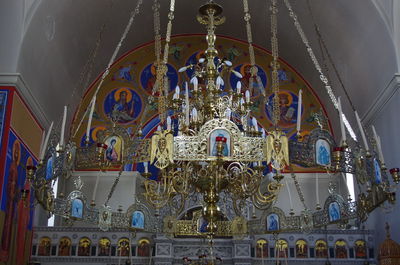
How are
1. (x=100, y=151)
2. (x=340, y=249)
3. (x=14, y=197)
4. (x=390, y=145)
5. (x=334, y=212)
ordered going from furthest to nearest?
1. (x=340, y=249)
2. (x=390, y=145)
3. (x=14, y=197)
4. (x=334, y=212)
5. (x=100, y=151)

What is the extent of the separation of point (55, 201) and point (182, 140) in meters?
1.67

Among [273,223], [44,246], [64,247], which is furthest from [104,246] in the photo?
[273,223]

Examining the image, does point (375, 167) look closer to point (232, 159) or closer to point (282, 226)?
point (232, 159)

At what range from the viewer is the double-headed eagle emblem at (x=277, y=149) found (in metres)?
5.15

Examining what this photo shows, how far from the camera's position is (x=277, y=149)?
17.0 feet

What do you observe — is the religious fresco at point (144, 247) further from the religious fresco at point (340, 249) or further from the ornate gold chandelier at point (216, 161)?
Result: the ornate gold chandelier at point (216, 161)

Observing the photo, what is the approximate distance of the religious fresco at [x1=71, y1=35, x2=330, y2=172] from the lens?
1303 cm

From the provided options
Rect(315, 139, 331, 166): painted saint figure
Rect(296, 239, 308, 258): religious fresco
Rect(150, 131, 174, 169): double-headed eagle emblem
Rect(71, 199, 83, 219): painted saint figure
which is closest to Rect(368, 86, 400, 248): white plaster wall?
Rect(296, 239, 308, 258): religious fresco

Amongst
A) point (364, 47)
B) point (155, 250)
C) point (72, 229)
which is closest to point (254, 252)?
point (155, 250)

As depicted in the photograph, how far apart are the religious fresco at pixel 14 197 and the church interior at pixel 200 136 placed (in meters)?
0.04

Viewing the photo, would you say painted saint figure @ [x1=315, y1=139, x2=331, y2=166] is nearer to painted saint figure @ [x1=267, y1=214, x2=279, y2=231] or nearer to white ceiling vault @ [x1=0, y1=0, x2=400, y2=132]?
painted saint figure @ [x1=267, y1=214, x2=279, y2=231]

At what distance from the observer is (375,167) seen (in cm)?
506

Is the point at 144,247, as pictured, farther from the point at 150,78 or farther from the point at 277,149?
the point at 277,149

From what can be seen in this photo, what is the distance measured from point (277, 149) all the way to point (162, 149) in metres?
1.15
